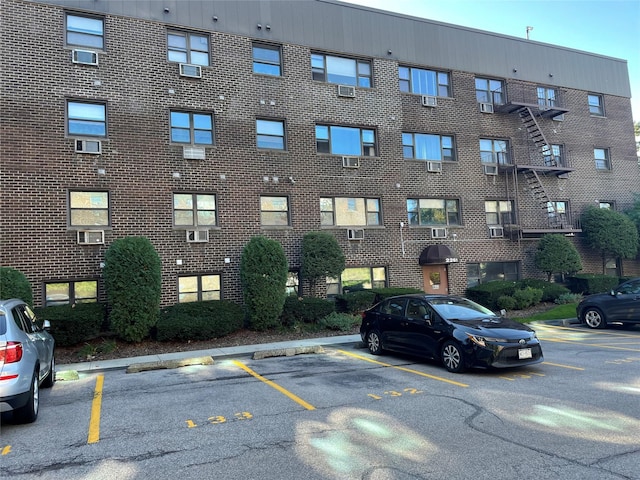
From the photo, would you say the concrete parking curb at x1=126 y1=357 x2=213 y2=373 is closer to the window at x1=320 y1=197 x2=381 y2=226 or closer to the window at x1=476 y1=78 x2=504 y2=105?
the window at x1=320 y1=197 x2=381 y2=226

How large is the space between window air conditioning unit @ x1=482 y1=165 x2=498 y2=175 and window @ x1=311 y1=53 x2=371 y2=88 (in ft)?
20.8

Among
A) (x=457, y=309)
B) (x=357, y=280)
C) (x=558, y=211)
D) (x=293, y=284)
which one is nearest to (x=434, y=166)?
(x=357, y=280)

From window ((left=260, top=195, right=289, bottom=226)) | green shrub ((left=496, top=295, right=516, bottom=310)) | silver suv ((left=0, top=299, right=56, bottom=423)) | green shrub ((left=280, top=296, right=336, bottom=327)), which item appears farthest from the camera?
green shrub ((left=496, top=295, right=516, bottom=310))

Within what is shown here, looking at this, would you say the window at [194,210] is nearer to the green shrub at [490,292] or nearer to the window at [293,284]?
the window at [293,284]

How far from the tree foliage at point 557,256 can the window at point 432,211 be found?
393 cm

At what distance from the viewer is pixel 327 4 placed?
17.9 metres

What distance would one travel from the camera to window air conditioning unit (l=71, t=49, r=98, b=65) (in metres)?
14.1

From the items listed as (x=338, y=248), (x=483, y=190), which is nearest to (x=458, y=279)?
(x=483, y=190)

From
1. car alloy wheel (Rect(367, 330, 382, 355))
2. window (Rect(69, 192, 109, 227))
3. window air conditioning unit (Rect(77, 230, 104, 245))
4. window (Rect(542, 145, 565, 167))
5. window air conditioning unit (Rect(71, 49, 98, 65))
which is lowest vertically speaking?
car alloy wheel (Rect(367, 330, 382, 355))

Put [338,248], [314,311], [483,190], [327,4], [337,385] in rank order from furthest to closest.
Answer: [483,190]
[327,4]
[338,248]
[314,311]
[337,385]

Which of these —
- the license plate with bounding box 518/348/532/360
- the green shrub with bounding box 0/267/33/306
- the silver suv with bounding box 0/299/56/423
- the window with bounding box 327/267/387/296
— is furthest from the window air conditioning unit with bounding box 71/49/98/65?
the license plate with bounding box 518/348/532/360

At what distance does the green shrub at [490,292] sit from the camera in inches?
682

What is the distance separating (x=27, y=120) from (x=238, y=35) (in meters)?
7.53

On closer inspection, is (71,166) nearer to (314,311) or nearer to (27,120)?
(27,120)
